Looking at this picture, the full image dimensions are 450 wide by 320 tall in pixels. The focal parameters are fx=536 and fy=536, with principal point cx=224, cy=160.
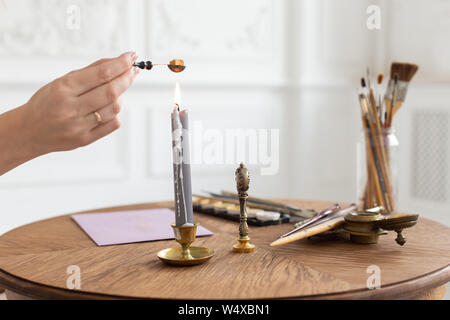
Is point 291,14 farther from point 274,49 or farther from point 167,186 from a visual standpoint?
point 167,186

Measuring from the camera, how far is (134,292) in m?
0.62

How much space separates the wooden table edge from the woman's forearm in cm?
19

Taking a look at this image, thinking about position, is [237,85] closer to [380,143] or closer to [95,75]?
[380,143]

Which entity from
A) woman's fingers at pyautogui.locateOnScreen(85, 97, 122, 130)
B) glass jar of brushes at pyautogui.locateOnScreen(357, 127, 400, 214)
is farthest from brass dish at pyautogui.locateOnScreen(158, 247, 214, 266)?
glass jar of brushes at pyautogui.locateOnScreen(357, 127, 400, 214)

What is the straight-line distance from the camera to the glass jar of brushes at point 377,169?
3.46ft

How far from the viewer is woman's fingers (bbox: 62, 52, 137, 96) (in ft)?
2.56

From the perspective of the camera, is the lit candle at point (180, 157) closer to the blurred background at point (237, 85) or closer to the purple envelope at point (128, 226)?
the purple envelope at point (128, 226)

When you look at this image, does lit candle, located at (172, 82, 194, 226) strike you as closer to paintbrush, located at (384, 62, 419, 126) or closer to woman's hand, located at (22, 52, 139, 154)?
woman's hand, located at (22, 52, 139, 154)

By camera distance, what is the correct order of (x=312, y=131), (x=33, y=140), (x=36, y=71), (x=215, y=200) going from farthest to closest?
(x=312, y=131)
(x=36, y=71)
(x=215, y=200)
(x=33, y=140)

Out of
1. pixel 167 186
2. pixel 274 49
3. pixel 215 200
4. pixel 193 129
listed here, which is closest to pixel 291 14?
pixel 274 49

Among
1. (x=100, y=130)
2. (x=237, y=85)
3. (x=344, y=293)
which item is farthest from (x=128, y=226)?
(x=237, y=85)

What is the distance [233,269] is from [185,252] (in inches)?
2.9

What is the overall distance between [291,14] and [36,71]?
1232 millimetres

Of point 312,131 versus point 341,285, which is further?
point 312,131
